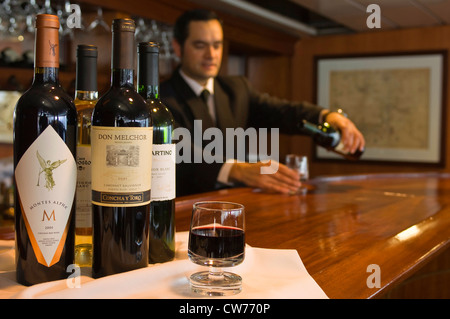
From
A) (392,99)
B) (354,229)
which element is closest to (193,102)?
(354,229)

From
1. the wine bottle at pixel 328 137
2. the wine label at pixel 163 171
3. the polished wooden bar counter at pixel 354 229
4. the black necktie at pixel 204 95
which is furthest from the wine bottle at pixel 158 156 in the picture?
the black necktie at pixel 204 95

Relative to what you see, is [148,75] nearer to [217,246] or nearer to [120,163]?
[120,163]

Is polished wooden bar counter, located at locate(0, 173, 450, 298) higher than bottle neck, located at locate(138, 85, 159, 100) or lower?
lower

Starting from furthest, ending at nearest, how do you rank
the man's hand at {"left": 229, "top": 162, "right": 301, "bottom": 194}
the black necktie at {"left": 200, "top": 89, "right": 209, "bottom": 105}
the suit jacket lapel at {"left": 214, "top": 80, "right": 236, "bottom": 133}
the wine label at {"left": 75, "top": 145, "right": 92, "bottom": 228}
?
the suit jacket lapel at {"left": 214, "top": 80, "right": 236, "bottom": 133} → the black necktie at {"left": 200, "top": 89, "right": 209, "bottom": 105} → the man's hand at {"left": 229, "top": 162, "right": 301, "bottom": 194} → the wine label at {"left": 75, "top": 145, "right": 92, "bottom": 228}

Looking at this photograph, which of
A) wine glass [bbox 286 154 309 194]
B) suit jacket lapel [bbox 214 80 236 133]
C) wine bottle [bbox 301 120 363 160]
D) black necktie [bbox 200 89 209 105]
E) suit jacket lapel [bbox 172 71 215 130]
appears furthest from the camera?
suit jacket lapel [bbox 214 80 236 133]

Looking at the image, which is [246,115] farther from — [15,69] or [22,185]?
[22,185]

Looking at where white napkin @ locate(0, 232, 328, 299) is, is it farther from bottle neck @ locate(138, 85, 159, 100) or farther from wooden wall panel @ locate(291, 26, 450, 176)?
wooden wall panel @ locate(291, 26, 450, 176)

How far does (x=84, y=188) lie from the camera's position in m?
0.91

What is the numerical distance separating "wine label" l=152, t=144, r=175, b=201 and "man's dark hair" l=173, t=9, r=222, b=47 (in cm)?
213

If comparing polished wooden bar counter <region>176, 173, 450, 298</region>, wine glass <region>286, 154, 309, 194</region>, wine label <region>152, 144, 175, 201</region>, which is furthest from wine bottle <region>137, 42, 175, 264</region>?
wine glass <region>286, 154, 309, 194</region>

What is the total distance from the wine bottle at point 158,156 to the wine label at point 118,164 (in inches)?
3.3

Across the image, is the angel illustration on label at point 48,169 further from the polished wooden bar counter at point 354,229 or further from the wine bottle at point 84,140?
the polished wooden bar counter at point 354,229

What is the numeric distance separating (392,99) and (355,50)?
0.74m

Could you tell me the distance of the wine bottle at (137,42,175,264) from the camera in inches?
35.7
